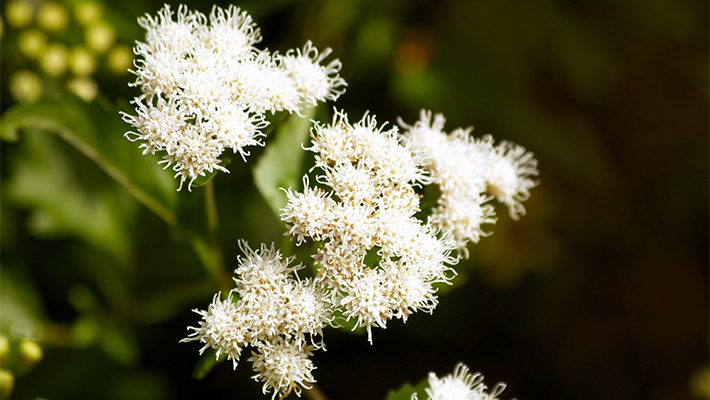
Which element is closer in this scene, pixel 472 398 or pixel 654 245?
pixel 472 398

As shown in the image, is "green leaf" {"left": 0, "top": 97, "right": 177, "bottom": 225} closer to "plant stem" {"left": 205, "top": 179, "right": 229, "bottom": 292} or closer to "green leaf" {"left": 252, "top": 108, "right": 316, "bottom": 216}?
"plant stem" {"left": 205, "top": 179, "right": 229, "bottom": 292}

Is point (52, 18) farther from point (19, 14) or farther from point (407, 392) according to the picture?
point (407, 392)

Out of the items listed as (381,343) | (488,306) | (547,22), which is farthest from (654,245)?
(381,343)

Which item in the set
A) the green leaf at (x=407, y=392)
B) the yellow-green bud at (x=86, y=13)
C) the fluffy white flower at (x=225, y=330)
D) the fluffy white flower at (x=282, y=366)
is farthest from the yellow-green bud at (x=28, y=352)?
the yellow-green bud at (x=86, y=13)

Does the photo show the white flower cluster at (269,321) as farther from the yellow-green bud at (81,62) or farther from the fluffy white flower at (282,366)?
the yellow-green bud at (81,62)

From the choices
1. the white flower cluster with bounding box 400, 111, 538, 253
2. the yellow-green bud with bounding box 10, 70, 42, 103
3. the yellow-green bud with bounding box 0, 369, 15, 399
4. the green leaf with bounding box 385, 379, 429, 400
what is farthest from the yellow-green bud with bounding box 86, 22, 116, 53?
the green leaf with bounding box 385, 379, 429, 400

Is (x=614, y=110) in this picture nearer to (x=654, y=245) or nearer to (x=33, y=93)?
(x=654, y=245)

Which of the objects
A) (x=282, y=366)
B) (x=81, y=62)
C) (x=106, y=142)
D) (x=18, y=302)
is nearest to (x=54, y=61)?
(x=81, y=62)
